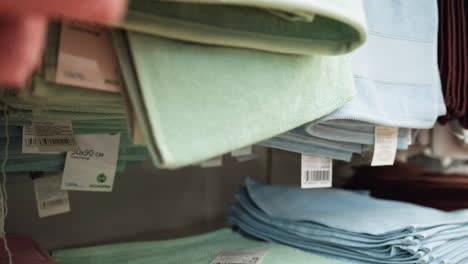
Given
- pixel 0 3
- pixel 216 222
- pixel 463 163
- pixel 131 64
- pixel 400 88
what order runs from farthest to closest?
pixel 463 163, pixel 216 222, pixel 400 88, pixel 131 64, pixel 0 3

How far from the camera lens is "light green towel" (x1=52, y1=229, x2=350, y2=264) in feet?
2.42

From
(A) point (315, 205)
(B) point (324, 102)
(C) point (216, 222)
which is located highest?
(B) point (324, 102)

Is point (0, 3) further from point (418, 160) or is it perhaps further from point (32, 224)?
point (418, 160)

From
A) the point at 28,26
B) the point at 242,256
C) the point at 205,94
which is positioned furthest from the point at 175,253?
the point at 28,26

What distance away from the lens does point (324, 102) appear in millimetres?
548

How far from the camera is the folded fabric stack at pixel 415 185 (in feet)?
3.94

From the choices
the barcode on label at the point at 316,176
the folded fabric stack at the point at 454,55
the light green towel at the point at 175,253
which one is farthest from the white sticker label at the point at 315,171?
the folded fabric stack at the point at 454,55

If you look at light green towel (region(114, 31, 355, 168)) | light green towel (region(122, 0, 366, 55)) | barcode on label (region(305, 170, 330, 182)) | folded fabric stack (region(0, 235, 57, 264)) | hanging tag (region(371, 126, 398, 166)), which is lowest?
folded fabric stack (region(0, 235, 57, 264))

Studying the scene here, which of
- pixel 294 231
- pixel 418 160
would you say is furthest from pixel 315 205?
pixel 418 160

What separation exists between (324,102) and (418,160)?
39.0 inches

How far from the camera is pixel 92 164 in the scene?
2.29 feet

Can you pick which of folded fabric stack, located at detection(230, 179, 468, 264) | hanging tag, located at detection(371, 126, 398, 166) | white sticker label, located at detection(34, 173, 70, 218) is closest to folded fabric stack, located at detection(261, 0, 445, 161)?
hanging tag, located at detection(371, 126, 398, 166)

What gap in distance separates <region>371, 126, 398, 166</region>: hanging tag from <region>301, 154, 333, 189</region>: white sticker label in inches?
2.9

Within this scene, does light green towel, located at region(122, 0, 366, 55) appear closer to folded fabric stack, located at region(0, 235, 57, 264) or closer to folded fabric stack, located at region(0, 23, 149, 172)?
folded fabric stack, located at region(0, 23, 149, 172)
